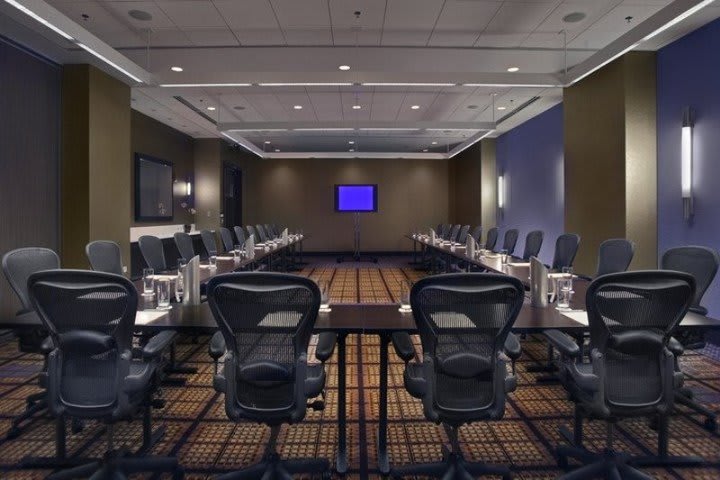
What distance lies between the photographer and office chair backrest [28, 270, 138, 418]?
6.10 feet

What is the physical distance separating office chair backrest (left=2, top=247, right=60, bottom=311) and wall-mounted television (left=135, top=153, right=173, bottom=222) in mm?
5583

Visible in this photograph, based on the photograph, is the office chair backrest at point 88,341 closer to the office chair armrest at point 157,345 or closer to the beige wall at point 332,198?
the office chair armrest at point 157,345

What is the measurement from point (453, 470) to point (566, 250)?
3.38 m

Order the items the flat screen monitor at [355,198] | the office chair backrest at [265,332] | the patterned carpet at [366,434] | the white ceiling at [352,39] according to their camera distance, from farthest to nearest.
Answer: the flat screen monitor at [355,198] → the white ceiling at [352,39] → the patterned carpet at [366,434] → the office chair backrest at [265,332]

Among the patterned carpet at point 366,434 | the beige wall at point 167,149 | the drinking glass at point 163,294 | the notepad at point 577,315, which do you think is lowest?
the patterned carpet at point 366,434

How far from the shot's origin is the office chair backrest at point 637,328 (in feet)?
6.02

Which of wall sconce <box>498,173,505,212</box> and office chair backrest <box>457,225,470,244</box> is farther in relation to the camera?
wall sconce <box>498,173,505,212</box>

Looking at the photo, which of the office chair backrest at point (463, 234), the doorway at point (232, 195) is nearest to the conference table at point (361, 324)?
the office chair backrest at point (463, 234)

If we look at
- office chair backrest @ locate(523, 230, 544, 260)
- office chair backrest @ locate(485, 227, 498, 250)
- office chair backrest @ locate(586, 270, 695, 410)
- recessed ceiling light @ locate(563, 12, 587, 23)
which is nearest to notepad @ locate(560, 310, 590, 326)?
office chair backrest @ locate(586, 270, 695, 410)

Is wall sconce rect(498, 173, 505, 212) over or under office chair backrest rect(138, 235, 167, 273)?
over

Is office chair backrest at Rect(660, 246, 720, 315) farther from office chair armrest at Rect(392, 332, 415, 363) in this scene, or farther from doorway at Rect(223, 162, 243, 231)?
doorway at Rect(223, 162, 243, 231)

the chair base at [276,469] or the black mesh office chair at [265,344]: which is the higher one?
the black mesh office chair at [265,344]

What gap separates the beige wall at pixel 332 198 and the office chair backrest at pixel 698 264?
11276 millimetres

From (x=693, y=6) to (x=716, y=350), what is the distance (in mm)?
2930
